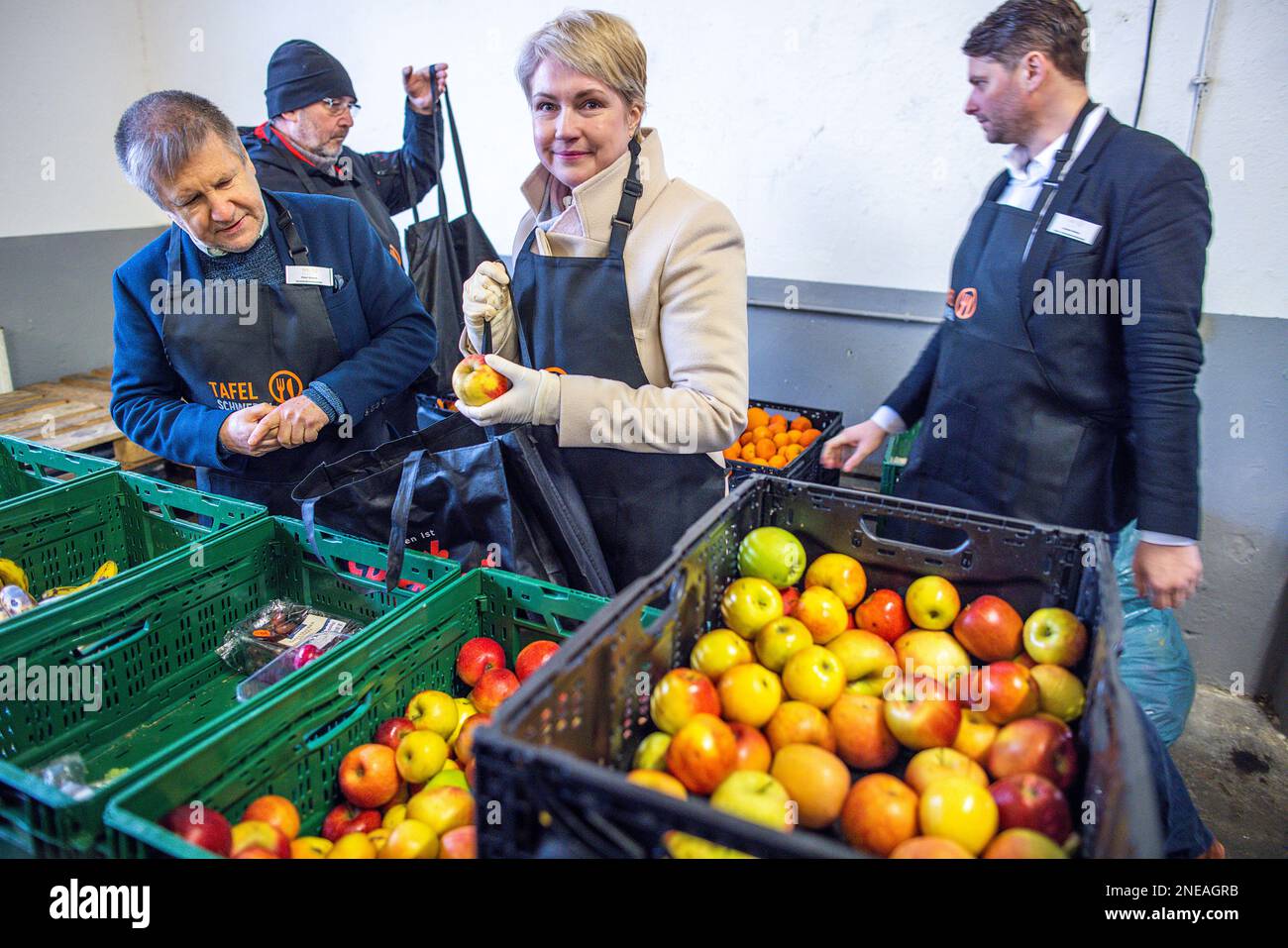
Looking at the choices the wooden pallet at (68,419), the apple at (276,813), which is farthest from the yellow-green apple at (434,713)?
the wooden pallet at (68,419)

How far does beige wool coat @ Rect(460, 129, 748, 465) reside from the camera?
169 cm

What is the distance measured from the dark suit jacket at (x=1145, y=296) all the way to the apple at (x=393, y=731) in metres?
1.64

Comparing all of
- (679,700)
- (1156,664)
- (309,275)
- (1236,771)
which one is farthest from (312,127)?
(1236,771)

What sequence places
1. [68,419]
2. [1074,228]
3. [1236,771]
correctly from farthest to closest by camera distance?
[68,419]
[1236,771]
[1074,228]

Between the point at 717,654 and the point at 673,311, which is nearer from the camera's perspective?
the point at 717,654

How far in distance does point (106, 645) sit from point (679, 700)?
119cm

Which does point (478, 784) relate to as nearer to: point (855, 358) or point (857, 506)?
point (857, 506)

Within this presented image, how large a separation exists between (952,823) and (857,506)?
23.8 inches

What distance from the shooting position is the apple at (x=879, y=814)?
1005 millimetres

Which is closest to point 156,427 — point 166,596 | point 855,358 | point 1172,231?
point 166,596

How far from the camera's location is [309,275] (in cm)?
217

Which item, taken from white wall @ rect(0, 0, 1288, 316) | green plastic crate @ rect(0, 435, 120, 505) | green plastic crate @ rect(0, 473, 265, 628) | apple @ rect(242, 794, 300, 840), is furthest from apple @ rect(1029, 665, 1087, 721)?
white wall @ rect(0, 0, 1288, 316)

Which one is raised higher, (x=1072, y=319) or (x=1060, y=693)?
(x=1072, y=319)

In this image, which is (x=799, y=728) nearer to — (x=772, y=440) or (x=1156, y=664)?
(x=1156, y=664)
